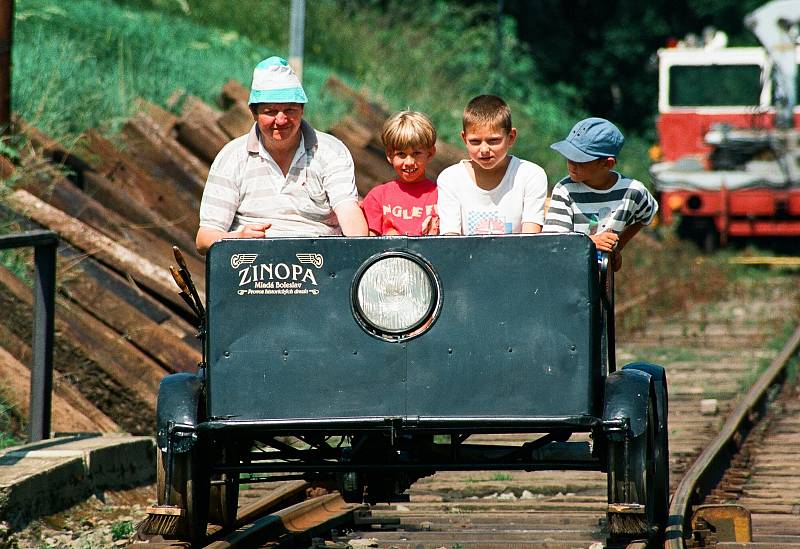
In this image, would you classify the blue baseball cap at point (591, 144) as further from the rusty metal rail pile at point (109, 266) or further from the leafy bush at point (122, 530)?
the rusty metal rail pile at point (109, 266)

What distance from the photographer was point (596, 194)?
5.43 meters

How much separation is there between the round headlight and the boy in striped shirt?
2.86 ft

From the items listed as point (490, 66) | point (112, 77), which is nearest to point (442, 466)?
point (112, 77)

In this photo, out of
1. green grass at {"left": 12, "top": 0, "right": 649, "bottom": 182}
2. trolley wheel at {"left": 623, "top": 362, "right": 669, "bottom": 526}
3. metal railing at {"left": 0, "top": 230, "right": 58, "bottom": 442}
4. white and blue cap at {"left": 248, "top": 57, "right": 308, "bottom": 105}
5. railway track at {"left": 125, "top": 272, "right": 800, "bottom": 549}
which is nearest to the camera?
trolley wheel at {"left": 623, "top": 362, "right": 669, "bottom": 526}

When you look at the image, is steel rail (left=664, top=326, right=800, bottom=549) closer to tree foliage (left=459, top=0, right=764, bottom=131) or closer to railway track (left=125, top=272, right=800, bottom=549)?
railway track (left=125, top=272, right=800, bottom=549)

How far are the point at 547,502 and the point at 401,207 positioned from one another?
1.65m

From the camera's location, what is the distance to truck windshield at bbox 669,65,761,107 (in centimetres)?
2088

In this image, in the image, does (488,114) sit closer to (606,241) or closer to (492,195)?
(492,195)

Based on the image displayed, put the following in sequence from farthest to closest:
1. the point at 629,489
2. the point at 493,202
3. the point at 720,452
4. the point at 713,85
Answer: the point at 713,85 → the point at 720,452 → the point at 493,202 → the point at 629,489

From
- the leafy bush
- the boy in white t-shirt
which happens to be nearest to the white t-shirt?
the boy in white t-shirt

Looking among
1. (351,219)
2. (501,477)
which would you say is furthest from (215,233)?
(501,477)

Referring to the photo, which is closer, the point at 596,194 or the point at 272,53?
the point at 596,194

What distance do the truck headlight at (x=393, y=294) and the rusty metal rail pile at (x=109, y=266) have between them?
3164 mm

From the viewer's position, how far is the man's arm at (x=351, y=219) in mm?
5406
